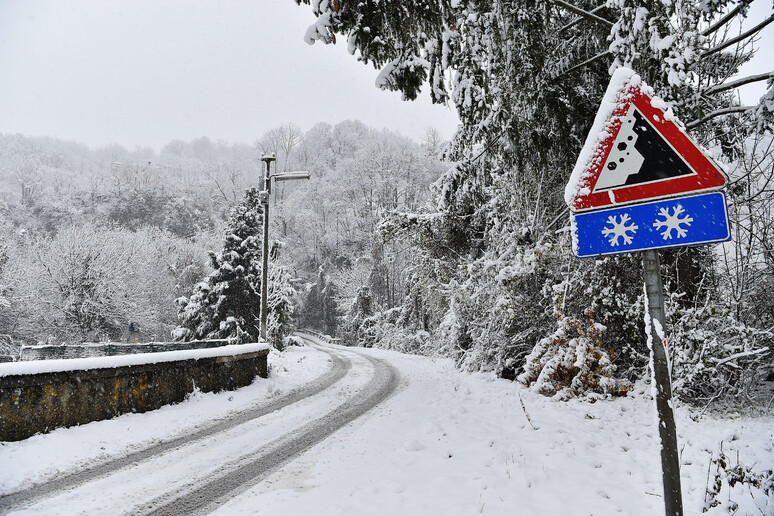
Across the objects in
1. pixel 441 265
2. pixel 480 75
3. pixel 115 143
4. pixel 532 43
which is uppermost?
pixel 115 143

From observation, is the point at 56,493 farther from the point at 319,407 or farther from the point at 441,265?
the point at 441,265

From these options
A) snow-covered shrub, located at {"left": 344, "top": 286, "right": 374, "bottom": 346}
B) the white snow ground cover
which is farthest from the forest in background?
the white snow ground cover

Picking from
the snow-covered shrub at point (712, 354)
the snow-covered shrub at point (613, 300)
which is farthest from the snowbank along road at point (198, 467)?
the snow-covered shrub at point (712, 354)

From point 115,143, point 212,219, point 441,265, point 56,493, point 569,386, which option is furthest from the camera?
point 115,143

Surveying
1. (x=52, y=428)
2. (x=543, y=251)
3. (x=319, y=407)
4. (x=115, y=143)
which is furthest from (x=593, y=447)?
(x=115, y=143)

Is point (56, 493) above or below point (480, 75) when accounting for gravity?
below

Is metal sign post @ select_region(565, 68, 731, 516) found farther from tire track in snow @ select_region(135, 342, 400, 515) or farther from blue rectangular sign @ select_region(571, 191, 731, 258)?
tire track in snow @ select_region(135, 342, 400, 515)

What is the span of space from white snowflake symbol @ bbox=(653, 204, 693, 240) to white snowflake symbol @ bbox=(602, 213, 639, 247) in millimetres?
113

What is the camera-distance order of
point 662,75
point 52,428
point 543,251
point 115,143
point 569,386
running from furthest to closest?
point 115,143, point 543,251, point 569,386, point 52,428, point 662,75

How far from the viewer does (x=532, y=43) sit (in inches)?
275

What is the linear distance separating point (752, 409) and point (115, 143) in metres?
93.5

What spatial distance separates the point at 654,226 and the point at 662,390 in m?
0.78

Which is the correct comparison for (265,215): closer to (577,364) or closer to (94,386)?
(94,386)

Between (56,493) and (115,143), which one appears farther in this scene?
(115,143)
